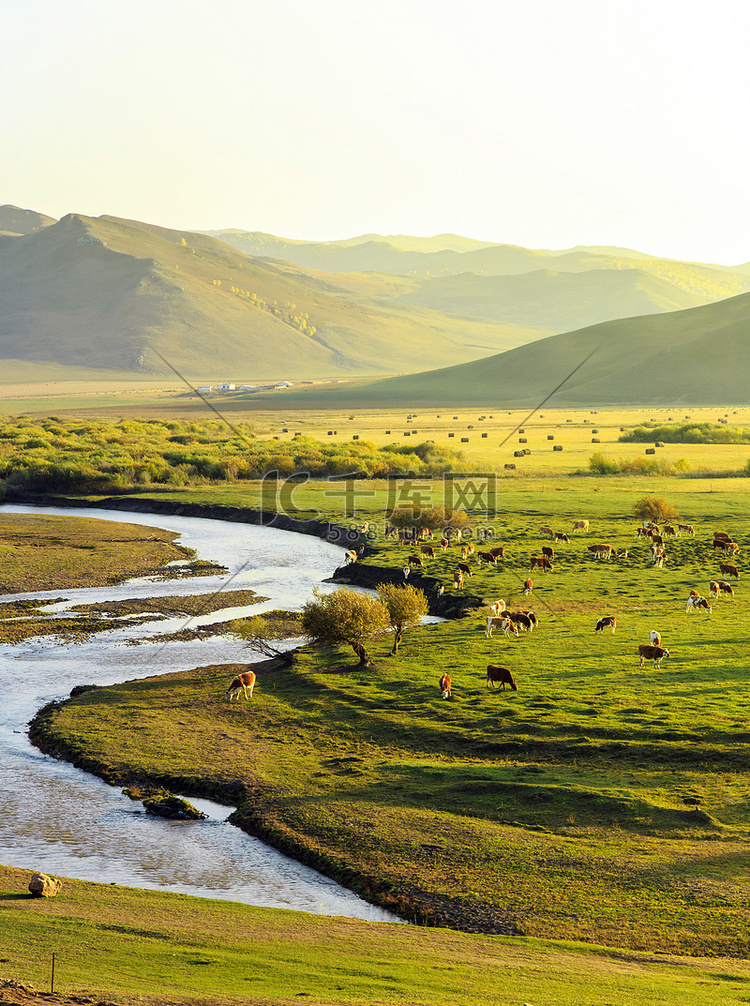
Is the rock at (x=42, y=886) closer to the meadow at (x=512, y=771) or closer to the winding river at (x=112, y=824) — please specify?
the winding river at (x=112, y=824)

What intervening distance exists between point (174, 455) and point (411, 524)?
102 ft

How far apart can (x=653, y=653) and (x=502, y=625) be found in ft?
17.0

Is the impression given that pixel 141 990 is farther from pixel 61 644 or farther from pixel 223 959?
pixel 61 644

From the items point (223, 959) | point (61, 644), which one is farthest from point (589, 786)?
point (61, 644)

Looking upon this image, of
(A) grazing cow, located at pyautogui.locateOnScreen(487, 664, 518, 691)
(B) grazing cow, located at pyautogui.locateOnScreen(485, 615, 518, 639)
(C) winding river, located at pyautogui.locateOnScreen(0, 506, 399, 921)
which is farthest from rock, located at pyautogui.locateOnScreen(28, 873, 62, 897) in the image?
(B) grazing cow, located at pyautogui.locateOnScreen(485, 615, 518, 639)

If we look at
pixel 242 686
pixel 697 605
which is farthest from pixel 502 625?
pixel 242 686

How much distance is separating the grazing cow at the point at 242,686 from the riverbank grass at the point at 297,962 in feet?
33.5

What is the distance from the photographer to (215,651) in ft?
99.1

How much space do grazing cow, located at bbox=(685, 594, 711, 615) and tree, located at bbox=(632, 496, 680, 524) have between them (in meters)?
19.4

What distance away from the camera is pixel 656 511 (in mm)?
51094

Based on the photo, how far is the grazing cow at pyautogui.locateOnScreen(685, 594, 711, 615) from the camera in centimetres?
3113

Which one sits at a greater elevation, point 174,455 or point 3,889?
point 174,455

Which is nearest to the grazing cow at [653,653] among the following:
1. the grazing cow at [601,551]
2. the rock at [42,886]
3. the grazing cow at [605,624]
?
the grazing cow at [605,624]

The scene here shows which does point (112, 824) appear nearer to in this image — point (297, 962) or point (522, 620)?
point (297, 962)
